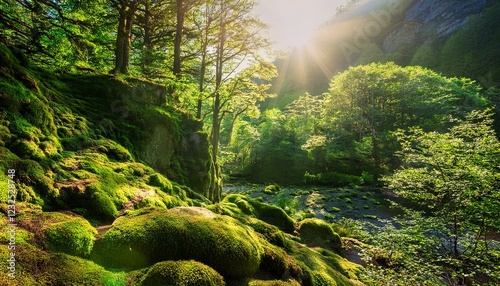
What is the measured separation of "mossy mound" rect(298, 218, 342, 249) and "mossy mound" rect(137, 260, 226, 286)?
882 cm

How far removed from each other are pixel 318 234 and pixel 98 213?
961 cm

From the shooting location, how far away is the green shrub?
2812 millimetres

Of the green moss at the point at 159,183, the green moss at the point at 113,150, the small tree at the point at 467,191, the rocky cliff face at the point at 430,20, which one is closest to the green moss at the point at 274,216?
the small tree at the point at 467,191

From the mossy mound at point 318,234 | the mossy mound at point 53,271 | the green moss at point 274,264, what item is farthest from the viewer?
the mossy mound at point 318,234

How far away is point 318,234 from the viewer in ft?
37.3

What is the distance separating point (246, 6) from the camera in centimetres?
1606

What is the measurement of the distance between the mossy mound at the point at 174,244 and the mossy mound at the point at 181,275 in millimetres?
313

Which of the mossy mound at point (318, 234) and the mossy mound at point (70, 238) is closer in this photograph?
the mossy mound at point (70, 238)

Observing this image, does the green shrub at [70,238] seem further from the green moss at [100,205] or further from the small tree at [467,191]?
the small tree at [467,191]

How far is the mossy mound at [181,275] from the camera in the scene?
2.59 meters

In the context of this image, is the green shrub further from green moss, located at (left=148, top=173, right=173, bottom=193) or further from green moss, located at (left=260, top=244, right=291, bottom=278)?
green moss, located at (left=148, top=173, right=173, bottom=193)

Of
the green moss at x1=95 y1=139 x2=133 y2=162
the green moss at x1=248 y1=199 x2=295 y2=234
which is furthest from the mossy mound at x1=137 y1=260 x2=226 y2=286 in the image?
the green moss at x1=248 y1=199 x2=295 y2=234

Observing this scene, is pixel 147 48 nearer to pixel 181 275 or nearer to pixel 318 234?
pixel 318 234

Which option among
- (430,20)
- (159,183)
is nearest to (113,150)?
(159,183)
